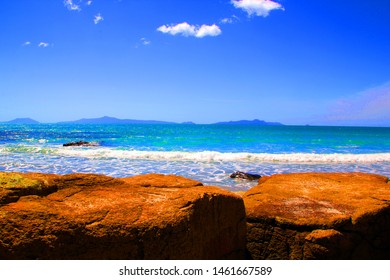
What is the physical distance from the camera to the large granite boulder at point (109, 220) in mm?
2199

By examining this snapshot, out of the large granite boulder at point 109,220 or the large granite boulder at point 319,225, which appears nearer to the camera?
the large granite boulder at point 109,220

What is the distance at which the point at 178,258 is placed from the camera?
8.30ft

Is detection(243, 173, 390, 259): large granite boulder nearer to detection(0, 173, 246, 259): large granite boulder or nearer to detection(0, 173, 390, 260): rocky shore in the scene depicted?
detection(0, 173, 390, 260): rocky shore

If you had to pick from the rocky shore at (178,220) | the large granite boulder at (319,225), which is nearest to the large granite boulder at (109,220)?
the rocky shore at (178,220)

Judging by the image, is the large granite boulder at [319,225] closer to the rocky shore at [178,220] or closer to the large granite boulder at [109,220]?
the rocky shore at [178,220]

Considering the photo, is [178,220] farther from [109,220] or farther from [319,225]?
[319,225]

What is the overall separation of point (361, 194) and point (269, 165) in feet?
36.4

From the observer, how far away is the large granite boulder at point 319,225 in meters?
3.35

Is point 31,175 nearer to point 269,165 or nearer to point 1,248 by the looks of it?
point 1,248

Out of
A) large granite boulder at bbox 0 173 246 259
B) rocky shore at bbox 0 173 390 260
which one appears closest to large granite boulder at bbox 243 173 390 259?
rocky shore at bbox 0 173 390 260

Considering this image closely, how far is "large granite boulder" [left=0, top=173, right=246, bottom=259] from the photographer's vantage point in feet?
7.22

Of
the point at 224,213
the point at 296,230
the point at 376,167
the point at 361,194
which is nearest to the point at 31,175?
the point at 224,213

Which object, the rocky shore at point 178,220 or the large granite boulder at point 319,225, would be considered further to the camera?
the large granite boulder at point 319,225

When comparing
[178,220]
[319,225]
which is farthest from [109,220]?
[319,225]
